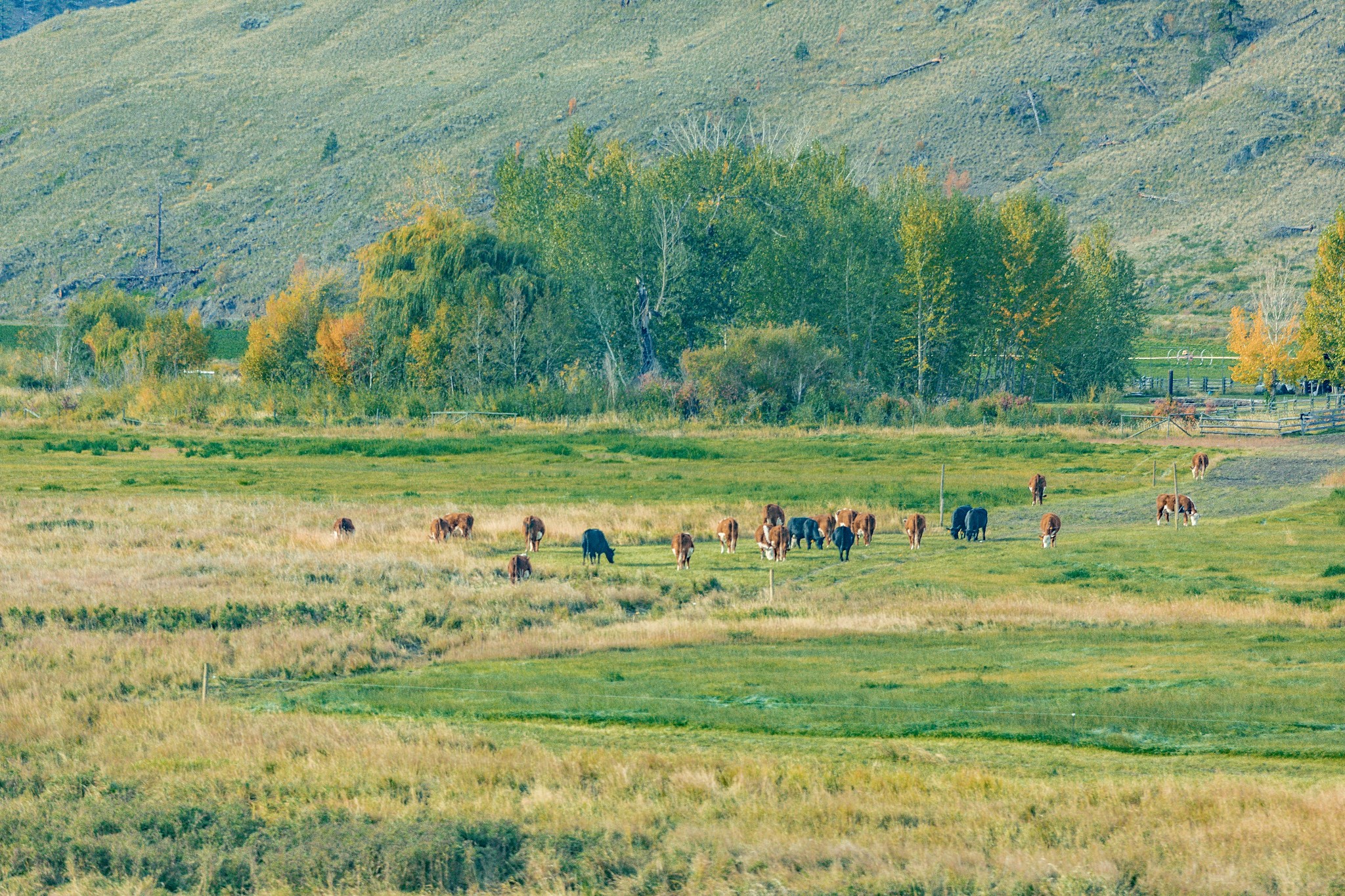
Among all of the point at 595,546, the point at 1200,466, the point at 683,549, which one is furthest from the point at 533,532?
the point at 1200,466

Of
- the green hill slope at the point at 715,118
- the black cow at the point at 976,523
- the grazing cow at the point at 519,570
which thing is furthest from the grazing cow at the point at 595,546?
the green hill slope at the point at 715,118

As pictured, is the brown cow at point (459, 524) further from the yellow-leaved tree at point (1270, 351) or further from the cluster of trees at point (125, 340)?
the yellow-leaved tree at point (1270, 351)

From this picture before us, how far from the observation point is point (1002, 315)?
8338 centimetres

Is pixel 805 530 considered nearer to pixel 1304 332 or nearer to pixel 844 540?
pixel 844 540

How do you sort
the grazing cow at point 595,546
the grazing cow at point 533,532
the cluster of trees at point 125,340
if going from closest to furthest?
the grazing cow at point 595,546, the grazing cow at point 533,532, the cluster of trees at point 125,340

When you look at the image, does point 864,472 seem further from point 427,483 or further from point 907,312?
point 907,312

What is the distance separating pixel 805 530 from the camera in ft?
121

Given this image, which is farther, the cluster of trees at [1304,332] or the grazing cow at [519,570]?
the cluster of trees at [1304,332]

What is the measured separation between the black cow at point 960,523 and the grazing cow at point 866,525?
2521mm

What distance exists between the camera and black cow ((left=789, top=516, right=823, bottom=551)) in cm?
3672

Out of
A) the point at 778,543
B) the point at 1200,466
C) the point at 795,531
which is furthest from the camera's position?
the point at 1200,466

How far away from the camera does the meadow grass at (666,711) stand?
12.6 m

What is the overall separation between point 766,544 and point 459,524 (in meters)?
9.09

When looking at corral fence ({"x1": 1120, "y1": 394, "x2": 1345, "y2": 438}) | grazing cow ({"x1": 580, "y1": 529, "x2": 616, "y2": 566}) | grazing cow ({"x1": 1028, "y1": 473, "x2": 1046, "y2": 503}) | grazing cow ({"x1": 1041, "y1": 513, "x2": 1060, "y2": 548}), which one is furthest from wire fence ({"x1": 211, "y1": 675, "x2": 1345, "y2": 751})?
corral fence ({"x1": 1120, "y1": 394, "x2": 1345, "y2": 438})
